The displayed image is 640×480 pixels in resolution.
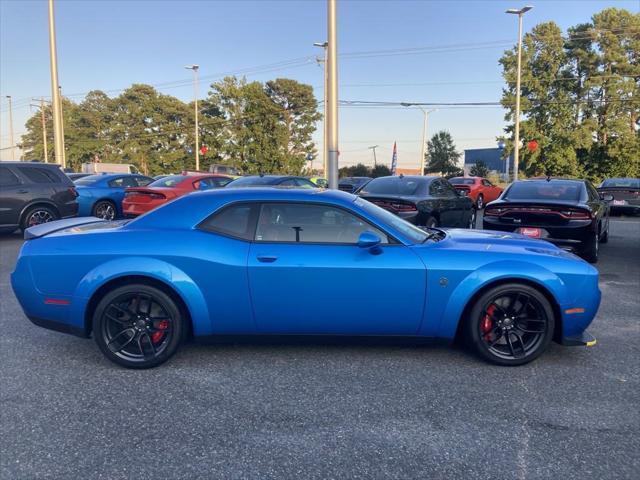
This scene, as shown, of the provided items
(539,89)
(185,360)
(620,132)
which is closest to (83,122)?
(539,89)

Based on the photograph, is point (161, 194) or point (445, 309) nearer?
point (445, 309)

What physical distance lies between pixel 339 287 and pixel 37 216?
9.03 metres

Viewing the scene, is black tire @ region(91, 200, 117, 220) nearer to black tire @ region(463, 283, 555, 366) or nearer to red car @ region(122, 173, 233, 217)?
red car @ region(122, 173, 233, 217)

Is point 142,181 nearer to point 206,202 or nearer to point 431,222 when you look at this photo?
point 431,222

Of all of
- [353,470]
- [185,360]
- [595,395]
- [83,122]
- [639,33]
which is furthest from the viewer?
[83,122]

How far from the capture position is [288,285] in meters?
3.70

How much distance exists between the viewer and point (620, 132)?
38.0 metres

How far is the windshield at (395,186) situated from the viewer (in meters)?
9.01

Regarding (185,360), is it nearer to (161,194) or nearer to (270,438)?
(270,438)

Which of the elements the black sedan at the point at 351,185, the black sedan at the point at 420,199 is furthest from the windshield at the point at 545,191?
the black sedan at the point at 351,185

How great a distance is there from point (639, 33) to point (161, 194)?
40.7 metres

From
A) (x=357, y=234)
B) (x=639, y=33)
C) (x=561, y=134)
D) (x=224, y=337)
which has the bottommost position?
(x=224, y=337)

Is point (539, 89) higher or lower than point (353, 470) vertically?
higher

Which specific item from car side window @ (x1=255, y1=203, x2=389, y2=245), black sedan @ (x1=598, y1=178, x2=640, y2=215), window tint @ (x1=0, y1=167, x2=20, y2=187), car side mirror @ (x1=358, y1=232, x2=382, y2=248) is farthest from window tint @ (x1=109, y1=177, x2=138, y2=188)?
black sedan @ (x1=598, y1=178, x2=640, y2=215)
